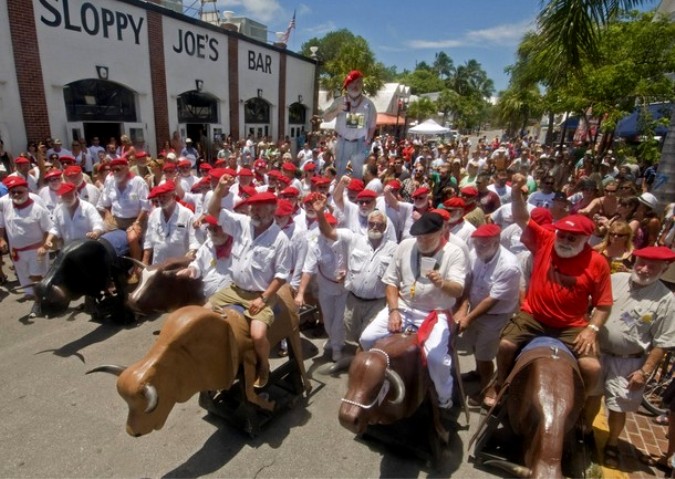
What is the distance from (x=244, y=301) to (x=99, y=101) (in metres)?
12.6

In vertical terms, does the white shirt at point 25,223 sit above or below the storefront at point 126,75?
below

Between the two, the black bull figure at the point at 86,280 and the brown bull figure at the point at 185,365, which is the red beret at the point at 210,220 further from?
the black bull figure at the point at 86,280

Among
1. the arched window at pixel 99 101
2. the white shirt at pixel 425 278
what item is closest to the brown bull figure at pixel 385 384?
the white shirt at pixel 425 278

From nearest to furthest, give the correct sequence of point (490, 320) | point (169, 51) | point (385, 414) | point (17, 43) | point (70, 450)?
1. point (385, 414)
2. point (70, 450)
3. point (490, 320)
4. point (17, 43)
5. point (169, 51)

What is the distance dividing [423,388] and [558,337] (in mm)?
1224

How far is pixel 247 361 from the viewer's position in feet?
12.2

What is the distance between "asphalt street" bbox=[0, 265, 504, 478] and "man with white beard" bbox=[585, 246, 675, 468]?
4.30 ft

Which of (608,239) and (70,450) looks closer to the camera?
(70,450)

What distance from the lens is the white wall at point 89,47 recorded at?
11430 millimetres

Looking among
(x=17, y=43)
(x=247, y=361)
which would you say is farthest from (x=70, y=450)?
(x=17, y=43)

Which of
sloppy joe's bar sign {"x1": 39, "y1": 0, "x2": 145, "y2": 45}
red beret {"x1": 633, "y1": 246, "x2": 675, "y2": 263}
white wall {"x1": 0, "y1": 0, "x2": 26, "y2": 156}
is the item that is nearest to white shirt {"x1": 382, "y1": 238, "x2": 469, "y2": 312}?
red beret {"x1": 633, "y1": 246, "x2": 675, "y2": 263}

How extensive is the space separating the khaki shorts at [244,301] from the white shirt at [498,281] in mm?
2094

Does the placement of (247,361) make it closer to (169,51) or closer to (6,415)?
(6,415)

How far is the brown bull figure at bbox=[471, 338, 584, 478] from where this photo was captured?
2635 mm
